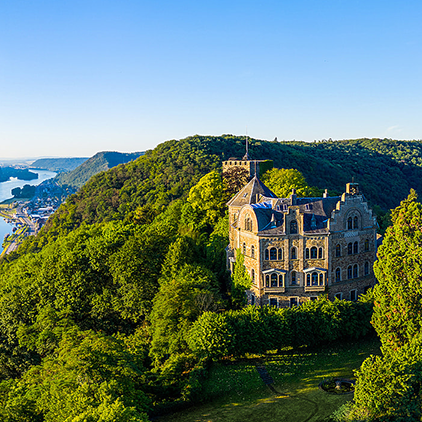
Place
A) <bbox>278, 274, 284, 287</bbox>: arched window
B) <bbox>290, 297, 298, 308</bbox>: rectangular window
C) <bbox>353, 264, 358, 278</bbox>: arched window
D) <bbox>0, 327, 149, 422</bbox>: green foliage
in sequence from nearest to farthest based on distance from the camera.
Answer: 1. <bbox>0, 327, 149, 422</bbox>: green foliage
2. <bbox>278, 274, 284, 287</bbox>: arched window
3. <bbox>290, 297, 298, 308</bbox>: rectangular window
4. <bbox>353, 264, 358, 278</bbox>: arched window

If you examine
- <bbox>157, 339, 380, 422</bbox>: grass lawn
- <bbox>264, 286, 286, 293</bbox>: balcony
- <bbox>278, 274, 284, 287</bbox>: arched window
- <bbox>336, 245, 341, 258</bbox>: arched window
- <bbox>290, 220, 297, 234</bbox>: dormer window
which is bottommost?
<bbox>157, 339, 380, 422</bbox>: grass lawn

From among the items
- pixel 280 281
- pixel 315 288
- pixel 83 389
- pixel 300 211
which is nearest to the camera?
pixel 83 389

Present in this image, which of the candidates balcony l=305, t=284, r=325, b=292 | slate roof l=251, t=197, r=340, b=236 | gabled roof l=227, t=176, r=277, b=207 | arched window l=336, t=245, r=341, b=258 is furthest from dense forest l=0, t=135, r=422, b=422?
slate roof l=251, t=197, r=340, b=236

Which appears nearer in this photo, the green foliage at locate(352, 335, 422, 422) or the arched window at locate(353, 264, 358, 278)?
the green foliage at locate(352, 335, 422, 422)

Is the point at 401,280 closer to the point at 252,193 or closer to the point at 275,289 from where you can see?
the point at 275,289

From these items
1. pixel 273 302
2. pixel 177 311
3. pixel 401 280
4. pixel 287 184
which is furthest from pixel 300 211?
pixel 287 184

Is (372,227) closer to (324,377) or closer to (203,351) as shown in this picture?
(324,377)

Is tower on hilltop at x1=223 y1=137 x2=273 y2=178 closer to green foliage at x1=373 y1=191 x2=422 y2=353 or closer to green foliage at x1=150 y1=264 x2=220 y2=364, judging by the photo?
green foliage at x1=150 y1=264 x2=220 y2=364

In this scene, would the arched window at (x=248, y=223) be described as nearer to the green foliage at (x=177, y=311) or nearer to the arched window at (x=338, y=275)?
the green foliage at (x=177, y=311)
